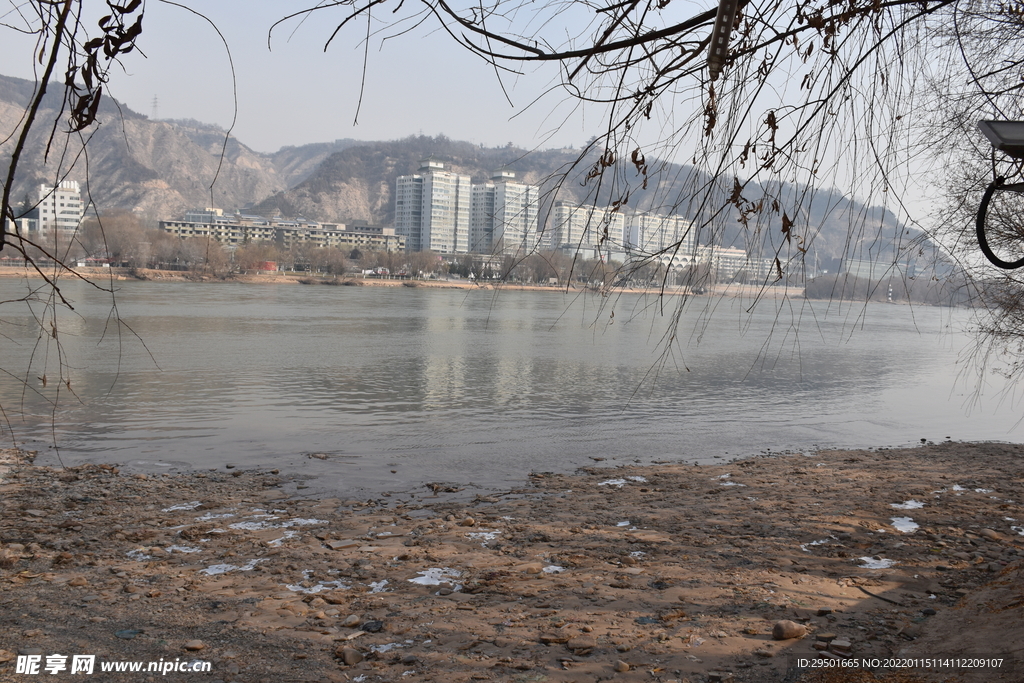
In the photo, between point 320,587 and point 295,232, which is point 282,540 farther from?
point 295,232

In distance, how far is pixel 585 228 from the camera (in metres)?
2.76

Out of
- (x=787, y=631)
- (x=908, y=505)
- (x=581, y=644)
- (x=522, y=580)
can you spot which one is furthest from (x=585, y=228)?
(x=908, y=505)

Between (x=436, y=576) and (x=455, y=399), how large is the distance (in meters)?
11.2

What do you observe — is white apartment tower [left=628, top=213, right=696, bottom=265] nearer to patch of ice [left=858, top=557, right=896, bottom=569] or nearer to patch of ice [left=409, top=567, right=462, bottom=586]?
patch of ice [left=409, top=567, right=462, bottom=586]

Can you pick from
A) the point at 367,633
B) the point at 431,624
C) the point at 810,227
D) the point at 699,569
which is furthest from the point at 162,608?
the point at 810,227

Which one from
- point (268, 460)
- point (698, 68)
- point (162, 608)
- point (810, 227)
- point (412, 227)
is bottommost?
point (268, 460)

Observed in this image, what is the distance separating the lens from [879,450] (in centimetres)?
1177

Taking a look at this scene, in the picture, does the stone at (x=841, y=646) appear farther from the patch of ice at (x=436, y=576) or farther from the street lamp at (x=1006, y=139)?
the patch of ice at (x=436, y=576)

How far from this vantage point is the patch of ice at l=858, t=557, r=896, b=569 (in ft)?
16.5

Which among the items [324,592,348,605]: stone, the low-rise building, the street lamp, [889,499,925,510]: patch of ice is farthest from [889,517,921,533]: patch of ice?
the low-rise building

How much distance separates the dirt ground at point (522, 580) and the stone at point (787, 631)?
13mm

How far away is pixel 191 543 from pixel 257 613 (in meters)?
1.95

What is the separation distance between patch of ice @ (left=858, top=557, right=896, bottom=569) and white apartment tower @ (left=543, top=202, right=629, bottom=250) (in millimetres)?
3715

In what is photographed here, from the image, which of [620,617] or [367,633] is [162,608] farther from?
[620,617]
